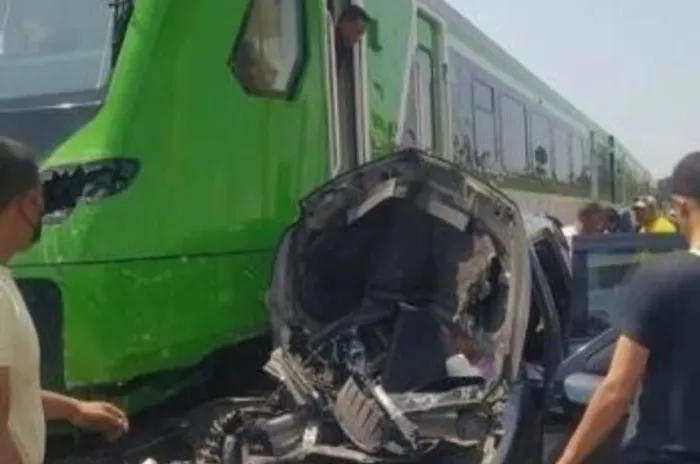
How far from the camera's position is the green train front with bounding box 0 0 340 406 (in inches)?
226

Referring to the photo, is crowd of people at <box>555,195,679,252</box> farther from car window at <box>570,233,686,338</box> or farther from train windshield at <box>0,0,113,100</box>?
train windshield at <box>0,0,113,100</box>

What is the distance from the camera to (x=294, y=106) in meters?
6.93

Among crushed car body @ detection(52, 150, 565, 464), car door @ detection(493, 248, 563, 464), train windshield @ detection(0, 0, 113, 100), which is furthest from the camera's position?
train windshield @ detection(0, 0, 113, 100)

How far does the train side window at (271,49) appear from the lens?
6582 millimetres

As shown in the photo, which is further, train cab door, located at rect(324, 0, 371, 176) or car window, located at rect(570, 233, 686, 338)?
train cab door, located at rect(324, 0, 371, 176)

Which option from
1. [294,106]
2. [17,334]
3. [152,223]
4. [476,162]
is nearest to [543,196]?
[476,162]

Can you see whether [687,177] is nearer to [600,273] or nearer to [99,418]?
[99,418]

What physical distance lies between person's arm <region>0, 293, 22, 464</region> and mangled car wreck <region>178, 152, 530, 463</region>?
289 centimetres

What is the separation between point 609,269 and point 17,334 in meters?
3.78

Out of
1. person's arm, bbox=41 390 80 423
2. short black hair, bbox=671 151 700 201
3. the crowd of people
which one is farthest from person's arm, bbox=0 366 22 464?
the crowd of people

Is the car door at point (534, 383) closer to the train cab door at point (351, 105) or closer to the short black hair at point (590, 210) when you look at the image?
the train cab door at point (351, 105)

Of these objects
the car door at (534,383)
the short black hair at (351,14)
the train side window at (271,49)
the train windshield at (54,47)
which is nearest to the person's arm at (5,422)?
the car door at (534,383)

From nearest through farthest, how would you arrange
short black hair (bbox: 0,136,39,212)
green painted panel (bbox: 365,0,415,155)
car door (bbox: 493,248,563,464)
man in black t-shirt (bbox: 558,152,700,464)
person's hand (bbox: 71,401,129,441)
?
1. short black hair (bbox: 0,136,39,212)
2. man in black t-shirt (bbox: 558,152,700,464)
3. person's hand (bbox: 71,401,129,441)
4. car door (bbox: 493,248,563,464)
5. green painted panel (bbox: 365,0,415,155)

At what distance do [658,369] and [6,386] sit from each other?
6.05 feet
